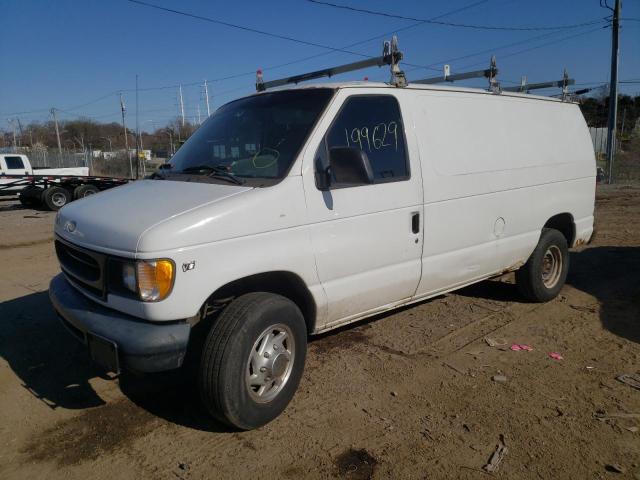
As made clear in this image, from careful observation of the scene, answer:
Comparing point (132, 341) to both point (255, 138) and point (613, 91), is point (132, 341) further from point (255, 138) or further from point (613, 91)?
point (613, 91)

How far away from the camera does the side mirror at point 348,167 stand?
3.23 meters

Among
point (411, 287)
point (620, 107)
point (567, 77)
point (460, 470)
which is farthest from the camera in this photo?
point (620, 107)

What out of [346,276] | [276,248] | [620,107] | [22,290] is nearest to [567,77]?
[346,276]

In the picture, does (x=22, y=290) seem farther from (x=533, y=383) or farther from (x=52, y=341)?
(x=533, y=383)

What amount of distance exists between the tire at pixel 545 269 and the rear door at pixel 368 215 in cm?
188

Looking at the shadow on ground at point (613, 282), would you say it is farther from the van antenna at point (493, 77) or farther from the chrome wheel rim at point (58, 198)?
the chrome wheel rim at point (58, 198)

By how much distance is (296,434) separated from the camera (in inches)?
122

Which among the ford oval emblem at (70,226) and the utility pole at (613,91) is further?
the utility pole at (613,91)

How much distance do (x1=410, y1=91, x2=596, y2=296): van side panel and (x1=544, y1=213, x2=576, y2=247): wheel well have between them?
0.22ft

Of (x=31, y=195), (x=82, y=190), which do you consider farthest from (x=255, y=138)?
(x=31, y=195)

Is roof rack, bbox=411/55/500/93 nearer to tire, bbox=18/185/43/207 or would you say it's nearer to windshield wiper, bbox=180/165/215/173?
windshield wiper, bbox=180/165/215/173

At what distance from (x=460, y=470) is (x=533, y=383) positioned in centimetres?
127

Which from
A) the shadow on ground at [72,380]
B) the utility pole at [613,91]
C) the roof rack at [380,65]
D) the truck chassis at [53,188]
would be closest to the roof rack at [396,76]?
the roof rack at [380,65]

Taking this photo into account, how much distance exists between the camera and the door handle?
3855 millimetres
